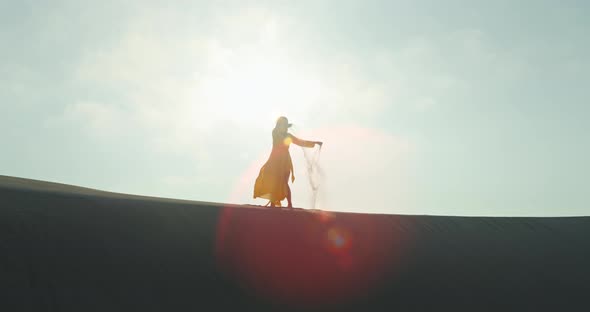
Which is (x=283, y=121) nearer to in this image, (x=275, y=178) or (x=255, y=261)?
(x=275, y=178)

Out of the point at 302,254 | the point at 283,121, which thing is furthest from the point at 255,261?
the point at 283,121

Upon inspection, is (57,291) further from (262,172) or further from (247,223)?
(262,172)

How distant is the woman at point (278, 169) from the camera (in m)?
10.6

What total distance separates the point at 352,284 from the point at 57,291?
8.45 ft

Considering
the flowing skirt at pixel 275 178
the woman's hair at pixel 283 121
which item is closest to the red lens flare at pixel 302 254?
the flowing skirt at pixel 275 178

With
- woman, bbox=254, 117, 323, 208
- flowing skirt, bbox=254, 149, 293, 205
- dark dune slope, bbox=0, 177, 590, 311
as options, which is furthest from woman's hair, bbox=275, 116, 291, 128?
dark dune slope, bbox=0, 177, 590, 311

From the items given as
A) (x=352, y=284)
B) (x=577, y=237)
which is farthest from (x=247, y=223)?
(x=577, y=237)

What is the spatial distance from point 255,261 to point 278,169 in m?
5.97

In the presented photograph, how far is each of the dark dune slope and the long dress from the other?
370 centimetres

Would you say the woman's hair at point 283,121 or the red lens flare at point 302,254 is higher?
the woman's hair at point 283,121

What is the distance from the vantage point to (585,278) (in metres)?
5.95

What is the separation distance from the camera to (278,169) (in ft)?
34.9

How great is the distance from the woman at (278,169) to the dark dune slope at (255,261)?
3703 mm

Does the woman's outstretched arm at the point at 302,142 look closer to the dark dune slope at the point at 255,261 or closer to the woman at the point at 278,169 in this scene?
the woman at the point at 278,169
